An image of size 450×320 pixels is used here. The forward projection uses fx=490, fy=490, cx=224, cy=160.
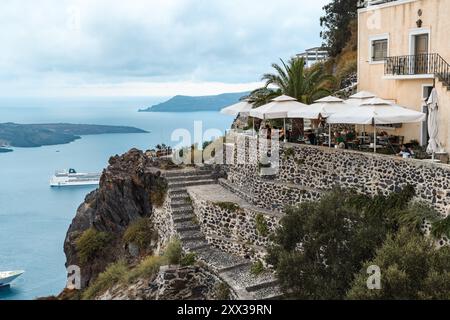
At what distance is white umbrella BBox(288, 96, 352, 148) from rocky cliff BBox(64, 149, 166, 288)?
8.40 m

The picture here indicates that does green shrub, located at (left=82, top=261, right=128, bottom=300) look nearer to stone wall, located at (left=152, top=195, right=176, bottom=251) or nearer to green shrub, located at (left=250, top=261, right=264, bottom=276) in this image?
stone wall, located at (left=152, top=195, right=176, bottom=251)

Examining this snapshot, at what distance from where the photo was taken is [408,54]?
69.7 feet

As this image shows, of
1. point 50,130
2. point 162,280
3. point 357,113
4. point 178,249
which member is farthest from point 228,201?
point 50,130

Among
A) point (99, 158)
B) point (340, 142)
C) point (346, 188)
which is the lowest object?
point (99, 158)

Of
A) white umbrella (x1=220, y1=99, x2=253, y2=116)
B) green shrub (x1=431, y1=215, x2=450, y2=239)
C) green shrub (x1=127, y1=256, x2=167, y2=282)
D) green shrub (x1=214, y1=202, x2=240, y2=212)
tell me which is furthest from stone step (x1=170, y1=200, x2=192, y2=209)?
green shrub (x1=431, y1=215, x2=450, y2=239)

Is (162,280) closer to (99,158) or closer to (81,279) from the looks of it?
(81,279)

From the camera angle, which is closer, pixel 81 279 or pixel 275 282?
pixel 275 282

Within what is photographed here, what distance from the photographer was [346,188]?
18156 millimetres

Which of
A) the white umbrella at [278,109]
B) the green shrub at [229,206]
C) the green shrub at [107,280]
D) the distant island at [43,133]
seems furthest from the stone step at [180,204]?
the distant island at [43,133]

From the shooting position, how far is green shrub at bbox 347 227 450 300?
11.3 m

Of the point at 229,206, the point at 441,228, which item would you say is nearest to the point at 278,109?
the point at 229,206
